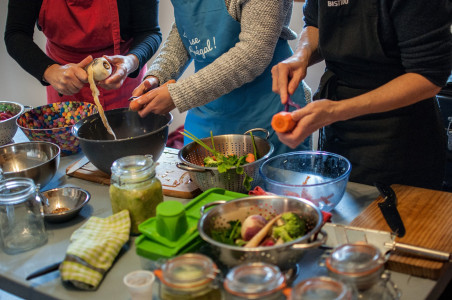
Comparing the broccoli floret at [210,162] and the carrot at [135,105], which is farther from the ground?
the carrot at [135,105]

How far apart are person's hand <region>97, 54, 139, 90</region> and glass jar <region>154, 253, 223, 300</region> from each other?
1.03 metres

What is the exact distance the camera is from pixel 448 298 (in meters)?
1.23

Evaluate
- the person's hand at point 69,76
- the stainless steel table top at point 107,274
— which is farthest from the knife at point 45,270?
the person's hand at point 69,76

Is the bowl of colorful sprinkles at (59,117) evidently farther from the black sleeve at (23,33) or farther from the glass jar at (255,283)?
the glass jar at (255,283)

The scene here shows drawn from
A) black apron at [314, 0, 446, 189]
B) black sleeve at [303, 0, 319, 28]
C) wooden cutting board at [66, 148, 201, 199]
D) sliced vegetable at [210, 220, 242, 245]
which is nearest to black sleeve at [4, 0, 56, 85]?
wooden cutting board at [66, 148, 201, 199]

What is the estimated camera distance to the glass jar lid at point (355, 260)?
33.7 inches

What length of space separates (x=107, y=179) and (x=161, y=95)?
1.06 ft

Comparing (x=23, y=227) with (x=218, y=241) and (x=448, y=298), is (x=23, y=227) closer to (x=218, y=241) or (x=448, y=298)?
(x=218, y=241)

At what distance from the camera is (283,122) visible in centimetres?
123

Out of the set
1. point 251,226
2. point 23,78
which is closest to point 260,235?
point 251,226

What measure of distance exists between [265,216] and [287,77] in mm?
508

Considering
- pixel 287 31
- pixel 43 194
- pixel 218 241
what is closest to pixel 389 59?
pixel 287 31

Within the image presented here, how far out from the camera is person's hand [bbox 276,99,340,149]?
1240mm

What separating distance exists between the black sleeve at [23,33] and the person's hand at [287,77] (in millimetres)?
1045
